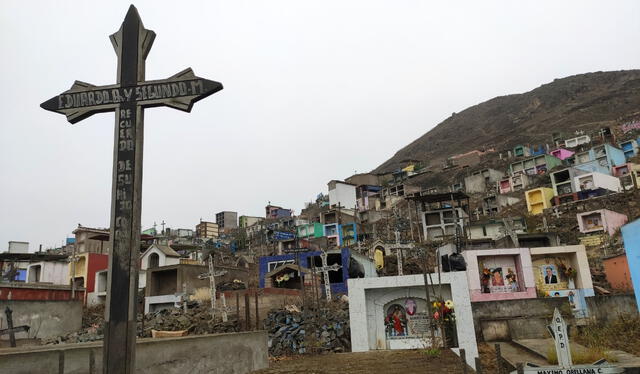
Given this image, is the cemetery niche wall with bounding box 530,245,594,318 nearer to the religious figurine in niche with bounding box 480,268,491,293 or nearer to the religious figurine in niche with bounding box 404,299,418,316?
the religious figurine in niche with bounding box 480,268,491,293

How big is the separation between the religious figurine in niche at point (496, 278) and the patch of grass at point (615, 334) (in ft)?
18.6

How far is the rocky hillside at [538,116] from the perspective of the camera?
11800 centimetres

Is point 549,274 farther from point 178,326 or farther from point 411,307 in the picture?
point 178,326

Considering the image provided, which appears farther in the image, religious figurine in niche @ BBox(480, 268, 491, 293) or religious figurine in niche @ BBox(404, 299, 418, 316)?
religious figurine in niche @ BBox(480, 268, 491, 293)

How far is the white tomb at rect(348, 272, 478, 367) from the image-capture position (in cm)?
2145

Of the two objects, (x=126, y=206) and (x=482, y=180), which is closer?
(x=126, y=206)

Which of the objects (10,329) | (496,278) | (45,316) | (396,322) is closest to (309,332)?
(396,322)

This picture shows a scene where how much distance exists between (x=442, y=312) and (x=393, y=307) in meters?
2.79

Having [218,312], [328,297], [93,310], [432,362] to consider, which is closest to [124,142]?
[432,362]

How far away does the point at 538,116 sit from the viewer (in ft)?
476

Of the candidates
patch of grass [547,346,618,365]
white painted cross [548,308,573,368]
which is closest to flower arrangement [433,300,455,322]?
patch of grass [547,346,618,365]

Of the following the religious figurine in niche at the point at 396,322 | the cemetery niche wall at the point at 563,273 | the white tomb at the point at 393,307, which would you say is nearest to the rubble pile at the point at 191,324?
the white tomb at the point at 393,307

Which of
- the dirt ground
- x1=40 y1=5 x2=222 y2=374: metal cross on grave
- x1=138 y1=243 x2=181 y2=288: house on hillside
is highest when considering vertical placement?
x1=138 y1=243 x2=181 y2=288: house on hillside

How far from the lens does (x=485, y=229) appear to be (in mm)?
52438
